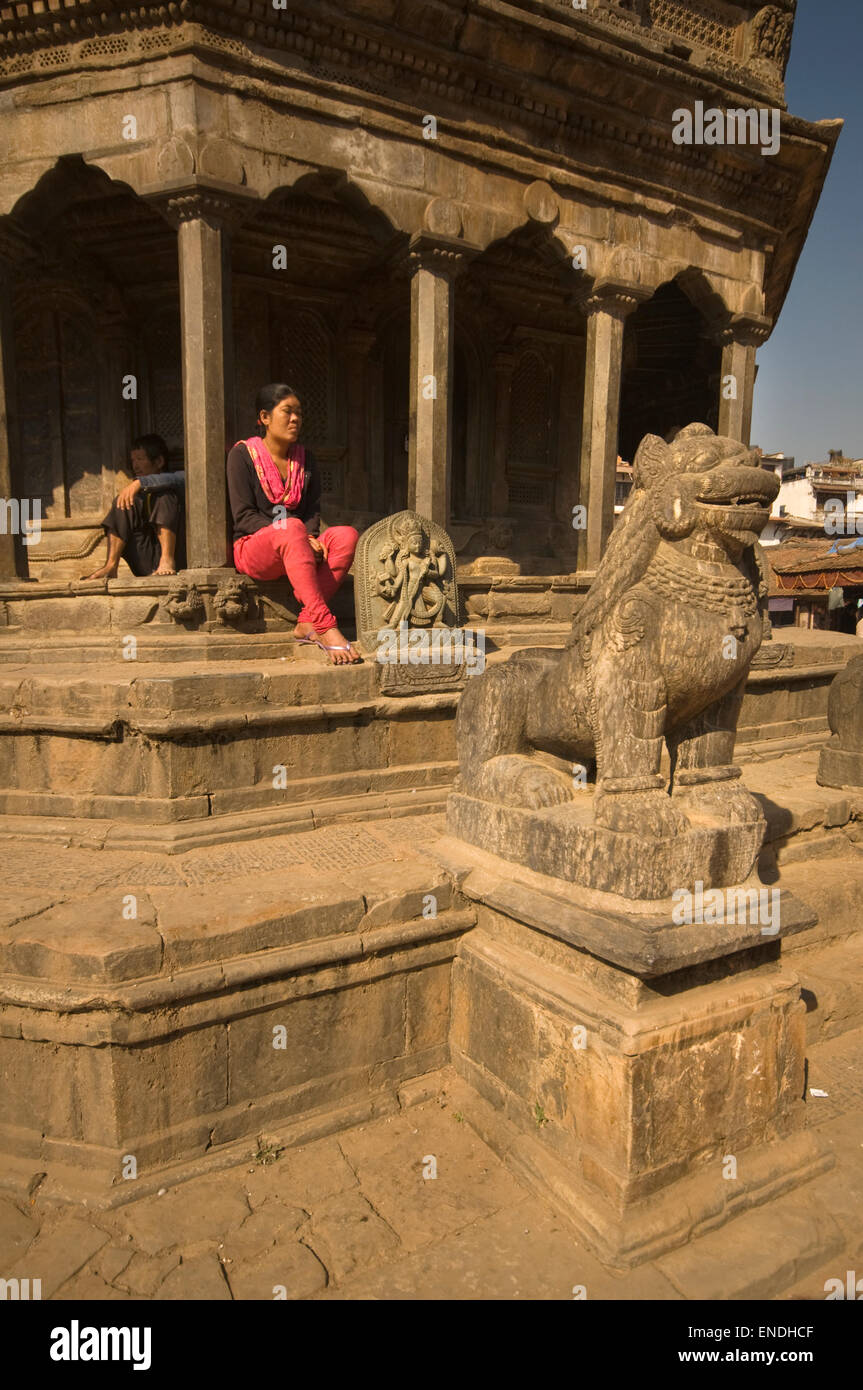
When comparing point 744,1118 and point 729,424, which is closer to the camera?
point 744,1118

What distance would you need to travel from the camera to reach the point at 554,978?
305 centimetres

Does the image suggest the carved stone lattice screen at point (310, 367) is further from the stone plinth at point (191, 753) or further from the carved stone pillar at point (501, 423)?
the stone plinth at point (191, 753)

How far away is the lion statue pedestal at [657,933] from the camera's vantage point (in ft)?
8.84

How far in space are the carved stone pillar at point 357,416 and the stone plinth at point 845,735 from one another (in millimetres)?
6657

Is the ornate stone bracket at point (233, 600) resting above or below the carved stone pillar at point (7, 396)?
below

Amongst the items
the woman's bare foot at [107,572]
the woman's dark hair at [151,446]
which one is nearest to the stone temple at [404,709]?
the woman's bare foot at [107,572]

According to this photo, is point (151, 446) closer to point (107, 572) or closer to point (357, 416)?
point (107, 572)

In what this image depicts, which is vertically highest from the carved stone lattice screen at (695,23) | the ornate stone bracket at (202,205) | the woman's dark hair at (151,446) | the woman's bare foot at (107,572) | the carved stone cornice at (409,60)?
the carved stone lattice screen at (695,23)

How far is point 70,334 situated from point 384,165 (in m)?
4.43

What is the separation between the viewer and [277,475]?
600 cm

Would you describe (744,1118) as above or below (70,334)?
below

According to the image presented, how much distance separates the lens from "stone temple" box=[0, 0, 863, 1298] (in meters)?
2.87

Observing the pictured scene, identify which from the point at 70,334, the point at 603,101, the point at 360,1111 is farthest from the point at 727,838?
the point at 70,334
